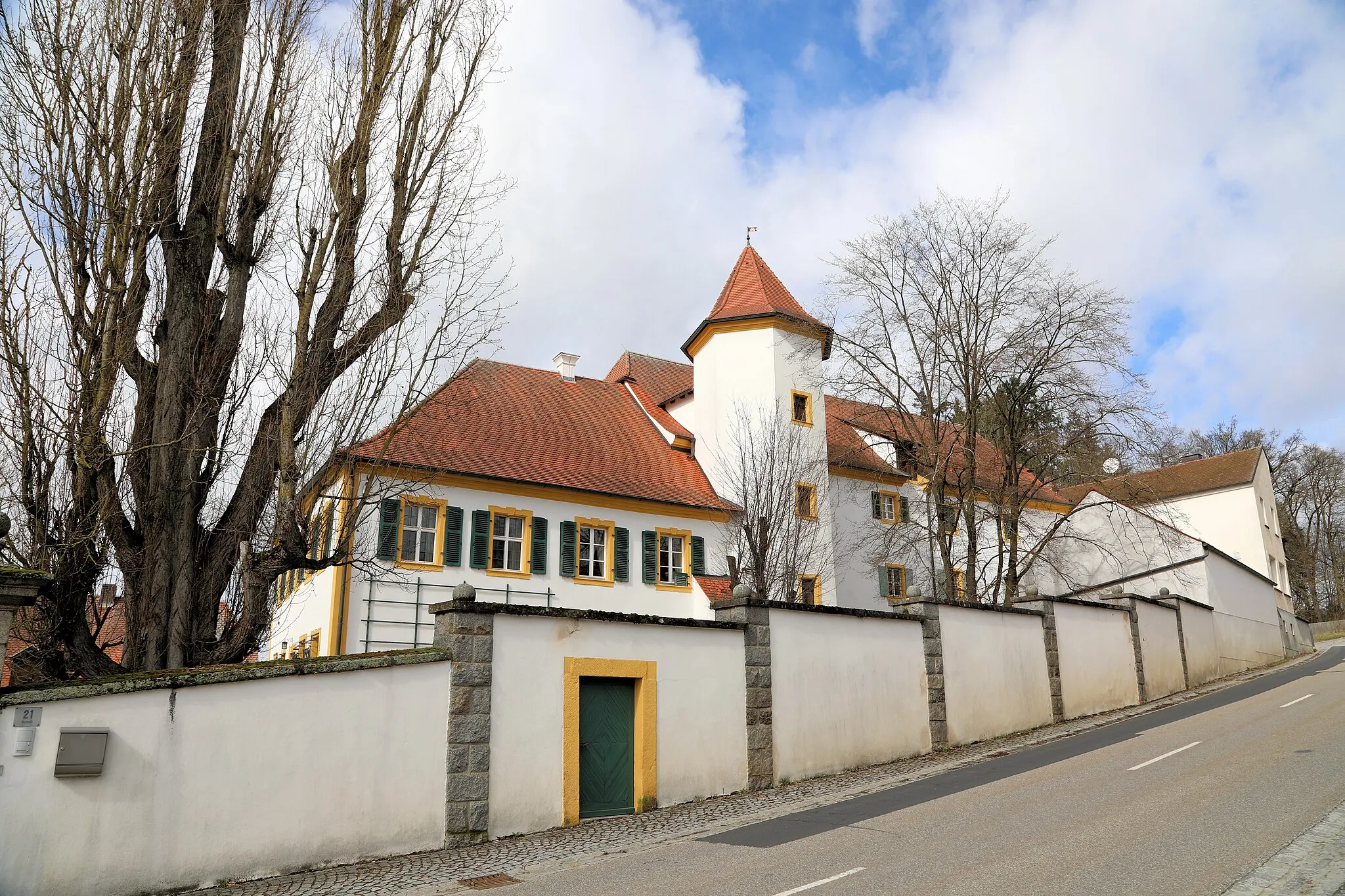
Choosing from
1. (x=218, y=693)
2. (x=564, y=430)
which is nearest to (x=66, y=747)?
(x=218, y=693)

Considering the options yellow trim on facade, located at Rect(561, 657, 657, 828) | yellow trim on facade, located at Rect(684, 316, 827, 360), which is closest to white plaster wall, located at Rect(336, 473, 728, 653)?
yellow trim on facade, located at Rect(684, 316, 827, 360)

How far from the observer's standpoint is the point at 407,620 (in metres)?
21.7

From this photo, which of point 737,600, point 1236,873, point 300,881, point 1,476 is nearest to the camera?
point 1236,873

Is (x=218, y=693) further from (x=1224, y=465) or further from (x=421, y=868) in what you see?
(x=1224, y=465)

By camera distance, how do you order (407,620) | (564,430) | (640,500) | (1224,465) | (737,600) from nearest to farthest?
(737,600)
(407,620)
(640,500)
(564,430)
(1224,465)

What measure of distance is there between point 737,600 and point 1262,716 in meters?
9.93

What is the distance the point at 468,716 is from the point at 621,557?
1480 cm

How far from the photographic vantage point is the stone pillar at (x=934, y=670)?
16375mm

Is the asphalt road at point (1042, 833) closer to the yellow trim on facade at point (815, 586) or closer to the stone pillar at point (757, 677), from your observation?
the stone pillar at point (757, 677)

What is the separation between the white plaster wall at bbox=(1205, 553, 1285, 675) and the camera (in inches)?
1193

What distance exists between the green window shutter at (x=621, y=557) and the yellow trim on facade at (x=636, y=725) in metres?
12.6

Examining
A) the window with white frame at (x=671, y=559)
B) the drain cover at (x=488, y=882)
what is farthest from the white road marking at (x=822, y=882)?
the window with white frame at (x=671, y=559)

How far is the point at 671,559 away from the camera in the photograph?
2658cm

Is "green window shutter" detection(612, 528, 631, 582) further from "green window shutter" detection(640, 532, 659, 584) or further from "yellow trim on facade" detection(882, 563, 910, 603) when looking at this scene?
"yellow trim on facade" detection(882, 563, 910, 603)
